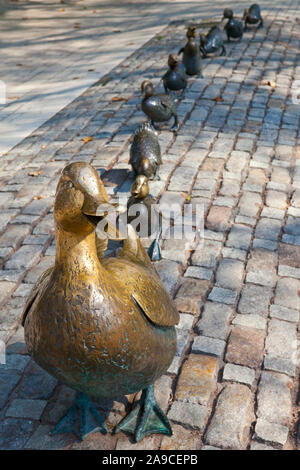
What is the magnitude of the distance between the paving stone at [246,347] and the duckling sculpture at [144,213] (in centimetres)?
110

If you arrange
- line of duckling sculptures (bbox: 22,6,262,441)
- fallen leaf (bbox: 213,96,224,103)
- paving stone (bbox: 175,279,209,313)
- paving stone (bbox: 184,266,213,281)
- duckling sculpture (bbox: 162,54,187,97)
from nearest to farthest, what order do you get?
line of duckling sculptures (bbox: 22,6,262,441)
paving stone (bbox: 175,279,209,313)
paving stone (bbox: 184,266,213,281)
duckling sculpture (bbox: 162,54,187,97)
fallen leaf (bbox: 213,96,224,103)

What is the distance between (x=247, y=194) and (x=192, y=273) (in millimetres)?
1508

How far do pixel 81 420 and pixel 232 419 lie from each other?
2.94 feet

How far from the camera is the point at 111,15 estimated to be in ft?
45.2

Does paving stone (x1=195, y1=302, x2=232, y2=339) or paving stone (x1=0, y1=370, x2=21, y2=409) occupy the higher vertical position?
paving stone (x1=0, y1=370, x2=21, y2=409)

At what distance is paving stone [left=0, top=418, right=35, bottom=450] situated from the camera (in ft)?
9.40

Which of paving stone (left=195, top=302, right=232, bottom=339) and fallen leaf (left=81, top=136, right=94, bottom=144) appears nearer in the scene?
paving stone (left=195, top=302, right=232, bottom=339)

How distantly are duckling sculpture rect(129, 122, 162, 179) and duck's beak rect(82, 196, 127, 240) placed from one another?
322 centimetres

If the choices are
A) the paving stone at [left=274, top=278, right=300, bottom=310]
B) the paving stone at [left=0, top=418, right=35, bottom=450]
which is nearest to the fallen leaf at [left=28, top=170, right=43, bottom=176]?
the paving stone at [left=274, top=278, right=300, bottom=310]

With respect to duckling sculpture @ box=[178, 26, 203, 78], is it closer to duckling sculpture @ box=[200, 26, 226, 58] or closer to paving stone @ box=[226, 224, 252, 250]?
duckling sculpture @ box=[200, 26, 226, 58]

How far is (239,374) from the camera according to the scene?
330 cm

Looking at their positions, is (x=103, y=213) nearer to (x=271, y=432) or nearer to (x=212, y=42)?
(x=271, y=432)

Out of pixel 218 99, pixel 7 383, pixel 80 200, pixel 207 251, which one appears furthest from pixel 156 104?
pixel 80 200

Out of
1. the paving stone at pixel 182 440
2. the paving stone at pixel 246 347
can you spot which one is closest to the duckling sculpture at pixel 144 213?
the paving stone at pixel 246 347
